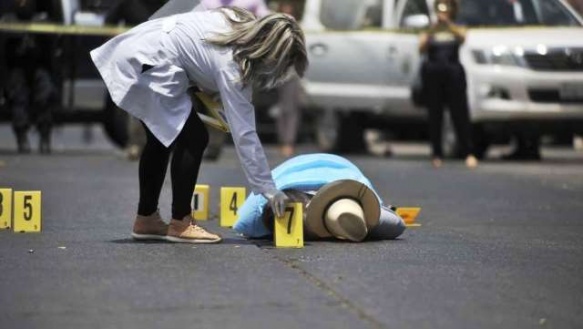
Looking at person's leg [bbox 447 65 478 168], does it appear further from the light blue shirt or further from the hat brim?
the hat brim

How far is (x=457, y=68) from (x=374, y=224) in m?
8.85

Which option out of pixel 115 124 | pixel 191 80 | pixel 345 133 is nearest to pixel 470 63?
pixel 345 133

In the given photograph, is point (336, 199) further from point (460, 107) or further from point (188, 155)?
point (460, 107)

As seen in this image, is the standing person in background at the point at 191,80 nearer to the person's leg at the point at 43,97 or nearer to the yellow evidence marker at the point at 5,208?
the yellow evidence marker at the point at 5,208

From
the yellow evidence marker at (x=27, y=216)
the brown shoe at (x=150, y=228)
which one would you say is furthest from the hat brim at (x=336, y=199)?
the yellow evidence marker at (x=27, y=216)

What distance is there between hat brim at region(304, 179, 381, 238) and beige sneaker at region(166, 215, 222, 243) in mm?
535

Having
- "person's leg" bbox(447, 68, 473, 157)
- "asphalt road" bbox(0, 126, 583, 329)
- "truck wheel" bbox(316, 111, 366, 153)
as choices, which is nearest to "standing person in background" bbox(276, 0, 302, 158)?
"truck wheel" bbox(316, 111, 366, 153)

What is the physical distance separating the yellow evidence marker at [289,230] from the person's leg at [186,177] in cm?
42

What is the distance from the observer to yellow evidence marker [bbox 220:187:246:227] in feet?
33.3

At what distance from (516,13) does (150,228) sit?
10340mm

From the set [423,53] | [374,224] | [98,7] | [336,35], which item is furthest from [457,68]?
[374,224]

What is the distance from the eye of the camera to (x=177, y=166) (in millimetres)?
8922

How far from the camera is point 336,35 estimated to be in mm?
19422

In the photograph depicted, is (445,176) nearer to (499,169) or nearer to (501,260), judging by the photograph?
(499,169)
